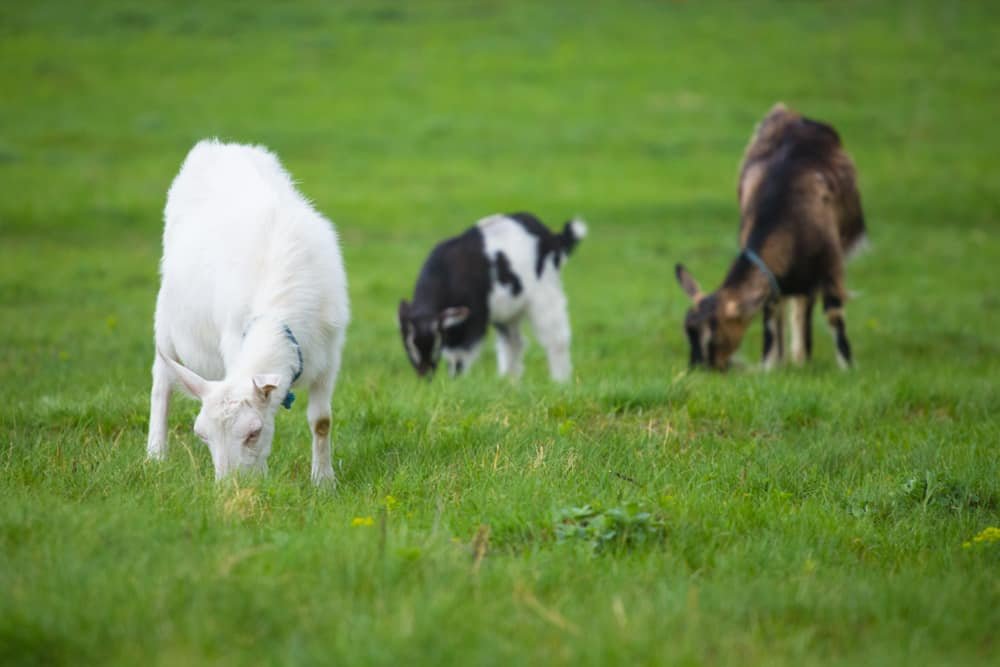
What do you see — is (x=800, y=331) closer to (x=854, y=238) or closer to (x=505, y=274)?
(x=854, y=238)

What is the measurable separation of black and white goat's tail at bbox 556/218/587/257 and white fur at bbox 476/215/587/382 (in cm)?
31

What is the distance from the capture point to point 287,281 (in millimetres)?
5770

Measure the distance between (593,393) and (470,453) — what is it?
1578 mm

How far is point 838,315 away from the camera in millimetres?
10570

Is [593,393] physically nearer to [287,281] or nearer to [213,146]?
[287,281]

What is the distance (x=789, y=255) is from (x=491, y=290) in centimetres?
299

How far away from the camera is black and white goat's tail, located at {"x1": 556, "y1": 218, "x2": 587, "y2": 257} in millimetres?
10953

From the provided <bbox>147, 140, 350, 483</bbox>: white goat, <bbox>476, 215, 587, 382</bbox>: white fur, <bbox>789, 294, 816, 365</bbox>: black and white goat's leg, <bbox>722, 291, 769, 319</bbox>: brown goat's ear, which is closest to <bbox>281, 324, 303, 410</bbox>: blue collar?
<bbox>147, 140, 350, 483</bbox>: white goat

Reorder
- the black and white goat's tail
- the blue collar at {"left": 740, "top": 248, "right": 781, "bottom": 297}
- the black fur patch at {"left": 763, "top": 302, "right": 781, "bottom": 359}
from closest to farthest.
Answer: the blue collar at {"left": 740, "top": 248, "right": 781, "bottom": 297}, the black fur patch at {"left": 763, "top": 302, "right": 781, "bottom": 359}, the black and white goat's tail

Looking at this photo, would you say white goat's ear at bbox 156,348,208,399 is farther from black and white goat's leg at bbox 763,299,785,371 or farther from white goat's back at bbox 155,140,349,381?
black and white goat's leg at bbox 763,299,785,371

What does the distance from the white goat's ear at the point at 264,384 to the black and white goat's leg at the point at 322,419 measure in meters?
0.68

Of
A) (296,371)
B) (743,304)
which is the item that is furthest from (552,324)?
(296,371)

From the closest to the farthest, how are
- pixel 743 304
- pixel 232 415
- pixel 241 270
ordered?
pixel 232 415, pixel 241 270, pixel 743 304

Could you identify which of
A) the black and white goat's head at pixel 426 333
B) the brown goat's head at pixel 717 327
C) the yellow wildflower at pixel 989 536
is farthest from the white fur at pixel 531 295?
the yellow wildflower at pixel 989 536
